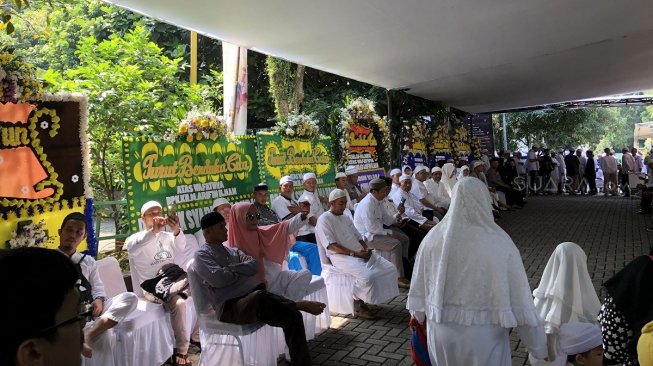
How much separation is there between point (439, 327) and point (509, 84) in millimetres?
9339

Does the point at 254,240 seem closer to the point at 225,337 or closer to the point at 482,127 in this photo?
the point at 225,337

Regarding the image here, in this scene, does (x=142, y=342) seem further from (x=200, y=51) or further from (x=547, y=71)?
(x=200, y=51)

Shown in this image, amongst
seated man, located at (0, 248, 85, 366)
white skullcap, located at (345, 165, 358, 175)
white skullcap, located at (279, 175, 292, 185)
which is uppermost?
white skullcap, located at (345, 165, 358, 175)

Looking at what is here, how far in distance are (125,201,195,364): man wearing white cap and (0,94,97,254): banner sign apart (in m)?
0.40

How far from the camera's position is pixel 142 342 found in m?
3.56

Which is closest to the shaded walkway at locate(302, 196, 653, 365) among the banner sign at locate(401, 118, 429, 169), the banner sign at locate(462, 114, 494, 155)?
the banner sign at locate(401, 118, 429, 169)

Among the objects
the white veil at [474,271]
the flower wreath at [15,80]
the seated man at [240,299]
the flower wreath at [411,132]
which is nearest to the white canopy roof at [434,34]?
the flower wreath at [15,80]

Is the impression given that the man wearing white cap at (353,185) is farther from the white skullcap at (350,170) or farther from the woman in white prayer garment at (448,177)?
the woman in white prayer garment at (448,177)

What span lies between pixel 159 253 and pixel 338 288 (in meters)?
1.95

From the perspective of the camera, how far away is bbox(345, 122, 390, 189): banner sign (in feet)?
28.7

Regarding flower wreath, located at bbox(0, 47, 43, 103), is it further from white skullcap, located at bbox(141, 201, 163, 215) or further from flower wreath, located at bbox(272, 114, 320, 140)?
flower wreath, located at bbox(272, 114, 320, 140)


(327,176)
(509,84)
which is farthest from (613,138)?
(327,176)

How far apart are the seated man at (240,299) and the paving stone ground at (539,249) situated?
59cm

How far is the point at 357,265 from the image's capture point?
4848mm
